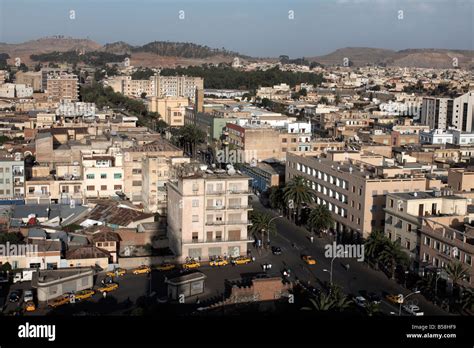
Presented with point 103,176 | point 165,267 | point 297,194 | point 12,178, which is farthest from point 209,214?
point 12,178

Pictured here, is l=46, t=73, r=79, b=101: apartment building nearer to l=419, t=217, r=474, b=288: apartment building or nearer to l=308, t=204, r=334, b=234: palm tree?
l=308, t=204, r=334, b=234: palm tree

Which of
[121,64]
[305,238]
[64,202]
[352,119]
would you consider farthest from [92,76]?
[305,238]

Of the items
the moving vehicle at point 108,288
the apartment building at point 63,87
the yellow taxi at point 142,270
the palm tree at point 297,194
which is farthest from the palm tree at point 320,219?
the apartment building at point 63,87

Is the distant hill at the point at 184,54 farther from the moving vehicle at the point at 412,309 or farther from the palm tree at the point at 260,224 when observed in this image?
the moving vehicle at the point at 412,309

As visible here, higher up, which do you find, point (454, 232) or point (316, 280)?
point (454, 232)

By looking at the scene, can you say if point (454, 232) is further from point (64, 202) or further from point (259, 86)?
point (259, 86)

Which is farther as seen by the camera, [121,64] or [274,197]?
[121,64]
